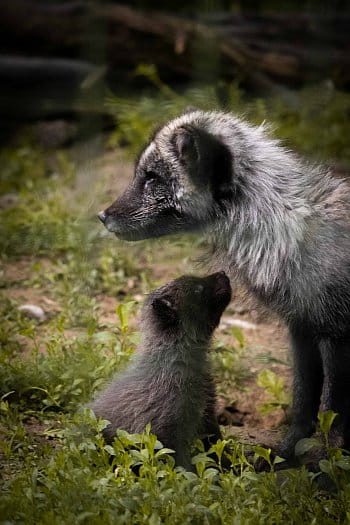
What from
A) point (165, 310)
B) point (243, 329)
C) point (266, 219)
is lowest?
point (243, 329)

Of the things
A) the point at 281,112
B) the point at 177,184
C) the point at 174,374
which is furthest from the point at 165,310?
the point at 281,112

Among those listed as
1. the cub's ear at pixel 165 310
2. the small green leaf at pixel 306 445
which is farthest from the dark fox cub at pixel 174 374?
the small green leaf at pixel 306 445

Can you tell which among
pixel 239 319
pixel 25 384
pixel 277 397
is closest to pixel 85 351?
pixel 25 384

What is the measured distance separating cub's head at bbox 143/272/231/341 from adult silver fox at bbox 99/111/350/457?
0.55 feet

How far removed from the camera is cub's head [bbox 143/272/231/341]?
452 cm

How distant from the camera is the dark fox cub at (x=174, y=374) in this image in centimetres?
431

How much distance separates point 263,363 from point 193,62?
14.2ft

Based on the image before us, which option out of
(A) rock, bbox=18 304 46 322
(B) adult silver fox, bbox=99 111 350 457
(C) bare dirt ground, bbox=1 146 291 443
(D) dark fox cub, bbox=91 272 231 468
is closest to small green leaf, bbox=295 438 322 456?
(B) adult silver fox, bbox=99 111 350 457

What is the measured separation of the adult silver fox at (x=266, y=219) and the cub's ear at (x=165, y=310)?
43 centimetres

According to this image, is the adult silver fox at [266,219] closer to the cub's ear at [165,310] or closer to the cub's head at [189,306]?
the cub's head at [189,306]

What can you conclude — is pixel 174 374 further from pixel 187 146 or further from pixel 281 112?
pixel 281 112

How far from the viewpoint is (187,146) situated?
4496 millimetres

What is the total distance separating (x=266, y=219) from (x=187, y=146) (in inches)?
21.4

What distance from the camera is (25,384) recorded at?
488 centimetres
